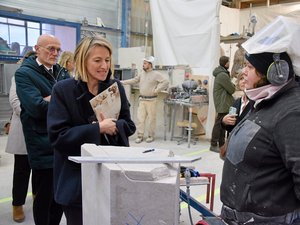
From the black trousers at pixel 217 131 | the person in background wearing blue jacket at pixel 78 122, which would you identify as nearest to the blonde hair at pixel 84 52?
the person in background wearing blue jacket at pixel 78 122

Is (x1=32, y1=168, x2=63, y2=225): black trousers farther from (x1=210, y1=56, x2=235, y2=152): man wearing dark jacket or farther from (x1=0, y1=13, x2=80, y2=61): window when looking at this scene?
(x1=0, y1=13, x2=80, y2=61): window

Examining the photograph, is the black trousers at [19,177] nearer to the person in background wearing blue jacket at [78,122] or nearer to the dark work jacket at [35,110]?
the dark work jacket at [35,110]

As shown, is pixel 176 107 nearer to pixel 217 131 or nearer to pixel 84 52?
pixel 217 131

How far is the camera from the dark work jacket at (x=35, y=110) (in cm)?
175

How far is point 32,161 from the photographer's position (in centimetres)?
180

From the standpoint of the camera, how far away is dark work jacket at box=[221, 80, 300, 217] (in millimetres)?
873

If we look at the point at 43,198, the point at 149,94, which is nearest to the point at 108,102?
the point at 43,198

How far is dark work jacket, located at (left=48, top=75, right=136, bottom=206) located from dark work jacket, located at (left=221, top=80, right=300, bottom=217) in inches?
21.4

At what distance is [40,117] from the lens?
1.77m

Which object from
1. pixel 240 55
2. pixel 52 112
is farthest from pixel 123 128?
pixel 240 55

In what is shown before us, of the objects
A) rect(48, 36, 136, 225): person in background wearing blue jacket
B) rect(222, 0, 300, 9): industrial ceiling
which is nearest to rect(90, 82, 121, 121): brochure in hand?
rect(48, 36, 136, 225): person in background wearing blue jacket

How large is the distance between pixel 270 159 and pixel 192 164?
2489 mm

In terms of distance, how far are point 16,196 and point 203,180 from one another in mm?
1403

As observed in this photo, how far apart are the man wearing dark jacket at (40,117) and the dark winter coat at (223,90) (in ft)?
9.73
